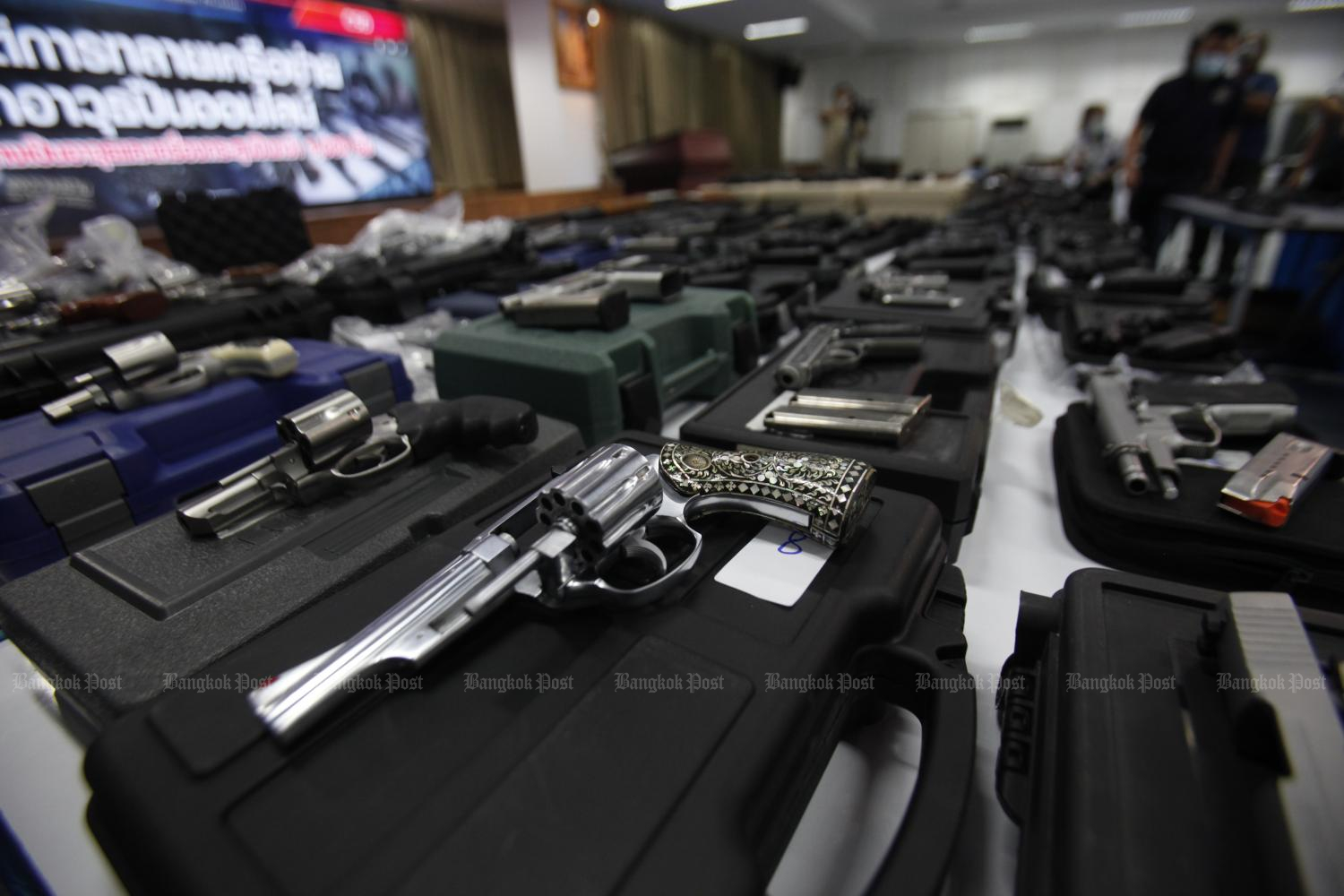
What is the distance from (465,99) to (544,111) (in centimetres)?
96

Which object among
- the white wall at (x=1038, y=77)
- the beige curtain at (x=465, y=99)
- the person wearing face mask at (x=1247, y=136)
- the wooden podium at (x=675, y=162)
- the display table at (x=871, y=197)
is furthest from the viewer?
the white wall at (x=1038, y=77)

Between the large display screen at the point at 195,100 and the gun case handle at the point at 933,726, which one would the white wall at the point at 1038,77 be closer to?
the large display screen at the point at 195,100

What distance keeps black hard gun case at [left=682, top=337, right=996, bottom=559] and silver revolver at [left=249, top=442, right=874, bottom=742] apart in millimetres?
213

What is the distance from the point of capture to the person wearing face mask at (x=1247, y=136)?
335cm

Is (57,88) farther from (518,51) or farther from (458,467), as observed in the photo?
(458,467)

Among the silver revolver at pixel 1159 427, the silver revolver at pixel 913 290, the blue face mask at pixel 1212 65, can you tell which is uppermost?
the blue face mask at pixel 1212 65

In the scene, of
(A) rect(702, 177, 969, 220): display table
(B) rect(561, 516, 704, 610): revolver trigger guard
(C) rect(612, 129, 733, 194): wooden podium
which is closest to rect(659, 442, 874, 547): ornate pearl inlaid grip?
(B) rect(561, 516, 704, 610): revolver trigger guard

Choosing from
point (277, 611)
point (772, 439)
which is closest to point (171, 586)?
point (277, 611)

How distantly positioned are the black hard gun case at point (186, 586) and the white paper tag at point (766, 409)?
0.40 meters

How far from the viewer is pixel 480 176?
6121 millimetres

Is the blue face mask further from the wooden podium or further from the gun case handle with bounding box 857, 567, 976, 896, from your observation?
the gun case handle with bounding box 857, 567, 976, 896

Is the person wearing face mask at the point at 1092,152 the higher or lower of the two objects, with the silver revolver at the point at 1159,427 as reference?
higher

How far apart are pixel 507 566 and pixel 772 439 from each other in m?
0.49

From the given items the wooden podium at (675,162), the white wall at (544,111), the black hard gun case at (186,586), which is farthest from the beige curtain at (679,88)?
the black hard gun case at (186,586)
